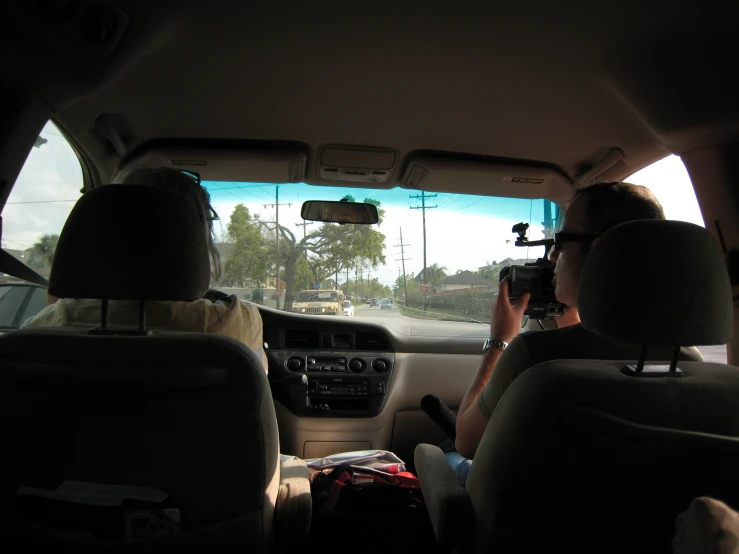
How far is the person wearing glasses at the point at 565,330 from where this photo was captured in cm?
141

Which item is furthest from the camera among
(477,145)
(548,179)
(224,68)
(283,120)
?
(548,179)

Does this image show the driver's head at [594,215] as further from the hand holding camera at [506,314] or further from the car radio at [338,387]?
the car radio at [338,387]

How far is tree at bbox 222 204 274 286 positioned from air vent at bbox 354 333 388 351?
2.86 ft

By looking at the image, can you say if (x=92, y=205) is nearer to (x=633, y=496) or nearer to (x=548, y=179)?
(x=633, y=496)

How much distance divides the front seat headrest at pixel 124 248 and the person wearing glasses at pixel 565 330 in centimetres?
102

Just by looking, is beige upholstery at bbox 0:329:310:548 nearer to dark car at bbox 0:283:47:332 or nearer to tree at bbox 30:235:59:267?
tree at bbox 30:235:59:267

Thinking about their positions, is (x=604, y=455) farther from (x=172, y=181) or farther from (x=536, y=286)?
(x=172, y=181)

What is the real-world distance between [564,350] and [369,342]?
2.35m

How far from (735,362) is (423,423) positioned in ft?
6.97

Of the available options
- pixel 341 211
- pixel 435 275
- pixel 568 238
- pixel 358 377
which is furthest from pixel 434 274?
pixel 568 238

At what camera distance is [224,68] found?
2.36 m

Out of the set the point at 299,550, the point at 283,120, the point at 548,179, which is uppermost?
the point at 283,120

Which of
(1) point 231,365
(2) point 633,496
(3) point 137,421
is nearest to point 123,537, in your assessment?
(3) point 137,421

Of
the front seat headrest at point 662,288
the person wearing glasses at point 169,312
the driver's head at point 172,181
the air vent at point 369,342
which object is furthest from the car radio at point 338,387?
the front seat headrest at point 662,288
